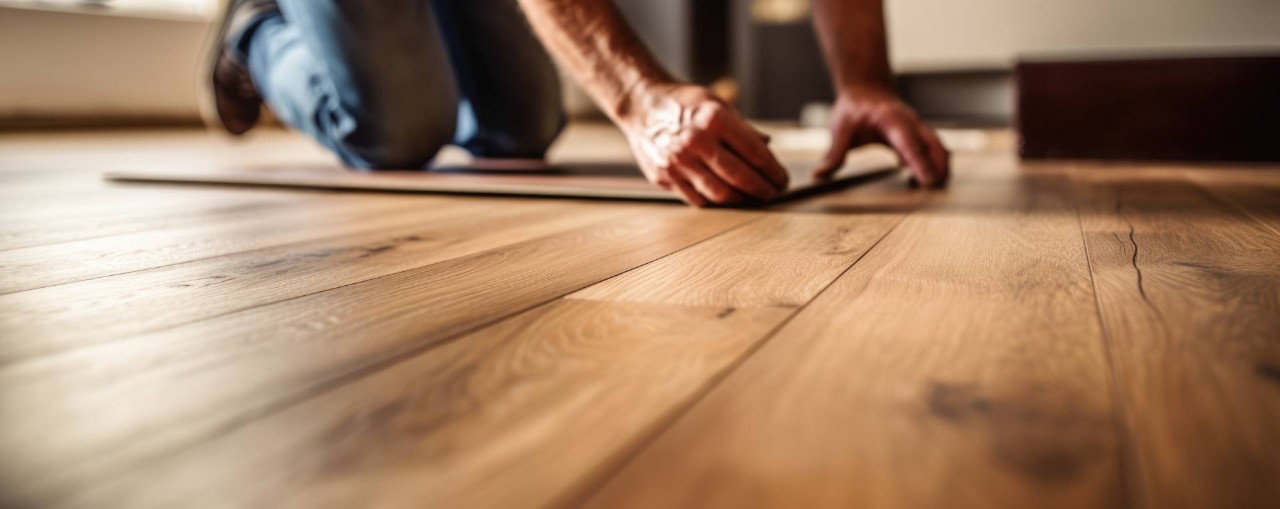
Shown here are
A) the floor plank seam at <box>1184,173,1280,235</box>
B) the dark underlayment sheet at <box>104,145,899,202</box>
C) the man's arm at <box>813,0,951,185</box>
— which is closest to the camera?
the floor plank seam at <box>1184,173,1280,235</box>

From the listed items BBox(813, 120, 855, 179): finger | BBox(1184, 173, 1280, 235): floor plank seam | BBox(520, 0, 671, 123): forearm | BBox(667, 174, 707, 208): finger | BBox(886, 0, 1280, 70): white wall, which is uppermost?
BBox(520, 0, 671, 123): forearm

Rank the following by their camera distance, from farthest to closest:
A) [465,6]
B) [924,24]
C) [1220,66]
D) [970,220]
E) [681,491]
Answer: [924,24]
[1220,66]
[465,6]
[970,220]
[681,491]

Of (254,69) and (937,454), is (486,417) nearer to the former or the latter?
(937,454)

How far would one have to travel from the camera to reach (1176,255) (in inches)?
29.8

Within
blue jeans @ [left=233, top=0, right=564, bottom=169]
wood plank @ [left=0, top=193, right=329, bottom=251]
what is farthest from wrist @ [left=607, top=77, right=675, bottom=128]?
blue jeans @ [left=233, top=0, right=564, bottom=169]

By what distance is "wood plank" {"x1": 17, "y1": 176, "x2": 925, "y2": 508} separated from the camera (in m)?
0.31

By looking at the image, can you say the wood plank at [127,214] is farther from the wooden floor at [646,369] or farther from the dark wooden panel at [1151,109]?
the dark wooden panel at [1151,109]

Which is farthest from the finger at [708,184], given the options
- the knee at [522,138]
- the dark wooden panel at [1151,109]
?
the dark wooden panel at [1151,109]

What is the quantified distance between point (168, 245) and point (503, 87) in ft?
3.35

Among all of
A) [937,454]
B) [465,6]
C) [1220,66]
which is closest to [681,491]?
[937,454]

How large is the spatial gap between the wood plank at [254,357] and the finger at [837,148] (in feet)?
2.27

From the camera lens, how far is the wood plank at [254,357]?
0.35 m

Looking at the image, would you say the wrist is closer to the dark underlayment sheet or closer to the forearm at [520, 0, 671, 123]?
the forearm at [520, 0, 671, 123]

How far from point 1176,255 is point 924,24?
11.8 feet
